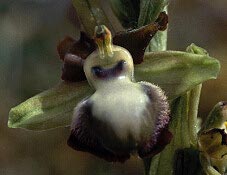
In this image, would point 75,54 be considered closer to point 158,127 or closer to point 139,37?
point 139,37

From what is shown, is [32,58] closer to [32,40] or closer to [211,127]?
[32,40]

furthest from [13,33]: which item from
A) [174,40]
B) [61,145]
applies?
[174,40]

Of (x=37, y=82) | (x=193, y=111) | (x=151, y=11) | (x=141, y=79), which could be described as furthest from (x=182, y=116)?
(x=37, y=82)

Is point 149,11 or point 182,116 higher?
point 149,11

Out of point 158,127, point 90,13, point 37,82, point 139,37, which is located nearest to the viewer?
point 158,127

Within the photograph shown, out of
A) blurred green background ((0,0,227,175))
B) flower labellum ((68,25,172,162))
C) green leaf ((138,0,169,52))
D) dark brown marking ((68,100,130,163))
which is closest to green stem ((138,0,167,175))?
green leaf ((138,0,169,52))

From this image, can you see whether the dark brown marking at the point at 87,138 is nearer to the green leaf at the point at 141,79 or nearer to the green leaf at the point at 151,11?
the green leaf at the point at 141,79

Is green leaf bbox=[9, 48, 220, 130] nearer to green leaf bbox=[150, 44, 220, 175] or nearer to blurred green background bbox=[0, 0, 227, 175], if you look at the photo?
green leaf bbox=[150, 44, 220, 175]

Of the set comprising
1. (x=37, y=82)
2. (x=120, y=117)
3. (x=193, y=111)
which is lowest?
(x=37, y=82)
